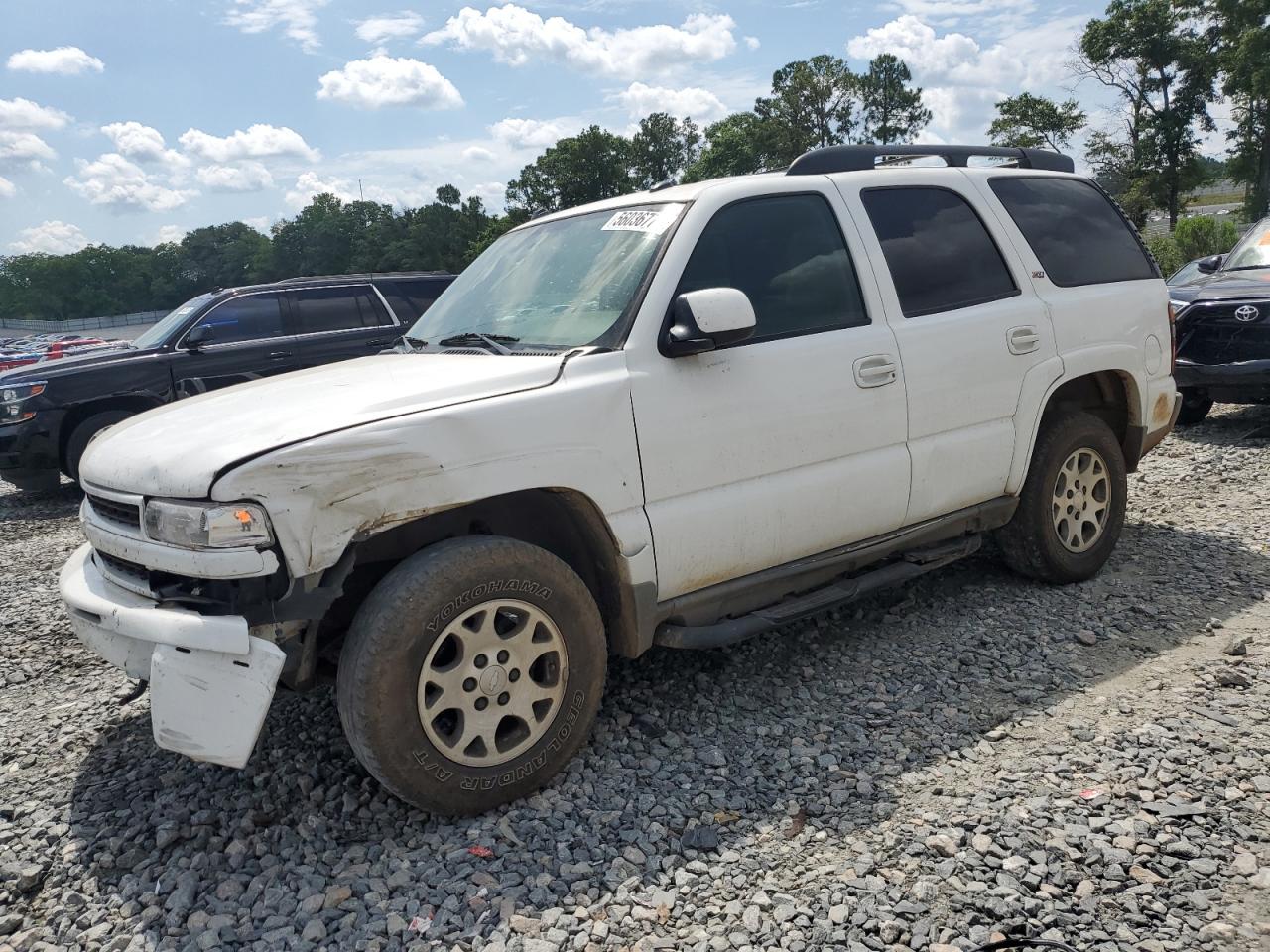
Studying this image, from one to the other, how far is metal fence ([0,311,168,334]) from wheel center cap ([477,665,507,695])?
11202cm

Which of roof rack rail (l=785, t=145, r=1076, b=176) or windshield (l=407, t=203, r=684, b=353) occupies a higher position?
roof rack rail (l=785, t=145, r=1076, b=176)

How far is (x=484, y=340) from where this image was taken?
3.50 metres

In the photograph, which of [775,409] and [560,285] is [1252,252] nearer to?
[775,409]

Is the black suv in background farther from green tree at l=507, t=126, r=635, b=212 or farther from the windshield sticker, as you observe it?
green tree at l=507, t=126, r=635, b=212

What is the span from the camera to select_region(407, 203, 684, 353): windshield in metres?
3.32

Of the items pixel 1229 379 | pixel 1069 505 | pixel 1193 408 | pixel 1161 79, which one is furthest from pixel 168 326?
pixel 1161 79

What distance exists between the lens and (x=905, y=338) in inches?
148

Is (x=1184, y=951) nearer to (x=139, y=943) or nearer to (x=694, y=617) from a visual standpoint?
(x=694, y=617)

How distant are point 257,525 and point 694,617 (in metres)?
1.51

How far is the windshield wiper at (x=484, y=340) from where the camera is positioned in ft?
11.1

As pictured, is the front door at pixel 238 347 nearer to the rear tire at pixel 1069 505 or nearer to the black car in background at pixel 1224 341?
the rear tire at pixel 1069 505

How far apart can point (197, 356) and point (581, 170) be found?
7392 cm

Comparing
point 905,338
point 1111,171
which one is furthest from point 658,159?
point 905,338

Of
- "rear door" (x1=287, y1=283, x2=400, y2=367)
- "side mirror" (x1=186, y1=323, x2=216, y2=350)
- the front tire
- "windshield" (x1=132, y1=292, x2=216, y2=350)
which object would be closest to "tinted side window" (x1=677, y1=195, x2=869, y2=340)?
the front tire
